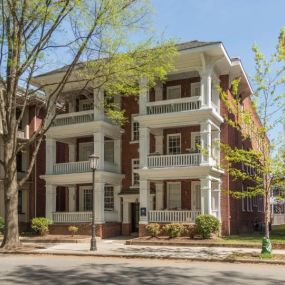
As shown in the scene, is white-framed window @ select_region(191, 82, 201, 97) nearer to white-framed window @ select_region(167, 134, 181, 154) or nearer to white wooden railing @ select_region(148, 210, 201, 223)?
white-framed window @ select_region(167, 134, 181, 154)

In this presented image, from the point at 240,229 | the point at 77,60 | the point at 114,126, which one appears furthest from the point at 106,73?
the point at 240,229

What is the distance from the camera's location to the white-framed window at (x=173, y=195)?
30.8 metres

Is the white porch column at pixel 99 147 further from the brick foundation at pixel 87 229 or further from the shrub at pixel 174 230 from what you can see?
the shrub at pixel 174 230

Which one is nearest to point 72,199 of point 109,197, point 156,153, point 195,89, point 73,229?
point 109,197

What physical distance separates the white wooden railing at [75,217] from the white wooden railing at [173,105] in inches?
276

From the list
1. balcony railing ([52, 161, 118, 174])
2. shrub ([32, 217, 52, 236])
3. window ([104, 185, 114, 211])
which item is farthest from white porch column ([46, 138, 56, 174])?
window ([104, 185, 114, 211])

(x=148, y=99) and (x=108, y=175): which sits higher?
(x=148, y=99)

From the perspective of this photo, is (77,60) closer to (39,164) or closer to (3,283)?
(3,283)

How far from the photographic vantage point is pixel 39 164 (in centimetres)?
3722

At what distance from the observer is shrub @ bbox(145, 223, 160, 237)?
87.2 feet

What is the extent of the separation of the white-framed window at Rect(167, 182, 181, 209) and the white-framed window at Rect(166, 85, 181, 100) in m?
5.36

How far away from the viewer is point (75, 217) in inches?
1212

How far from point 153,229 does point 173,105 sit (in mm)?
7110

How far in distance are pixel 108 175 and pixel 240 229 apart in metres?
9.60
